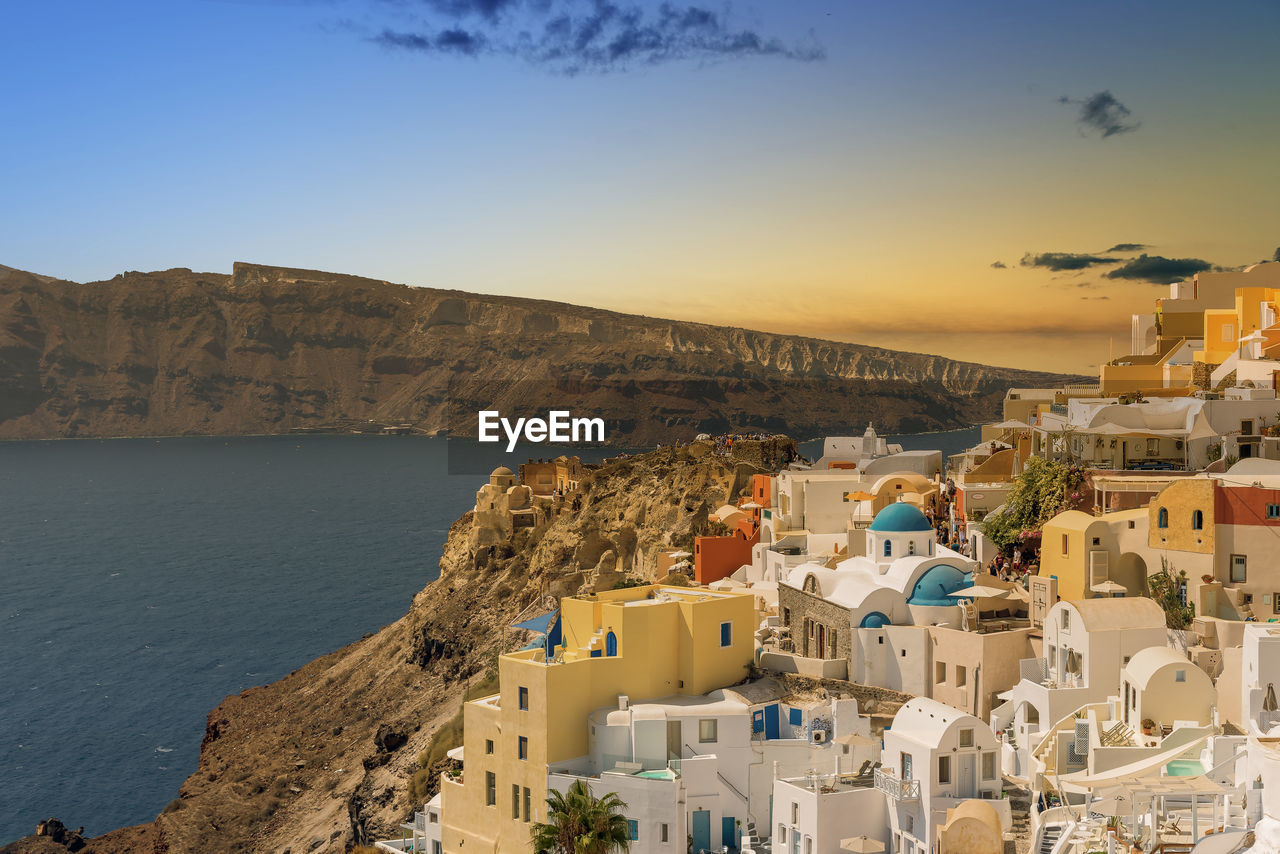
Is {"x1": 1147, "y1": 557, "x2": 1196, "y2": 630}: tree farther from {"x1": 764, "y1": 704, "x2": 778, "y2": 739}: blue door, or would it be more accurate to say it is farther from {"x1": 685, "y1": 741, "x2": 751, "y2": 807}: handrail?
{"x1": 685, "y1": 741, "x2": 751, "y2": 807}: handrail

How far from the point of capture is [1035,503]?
35250 millimetres

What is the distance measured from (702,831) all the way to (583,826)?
2.68 meters

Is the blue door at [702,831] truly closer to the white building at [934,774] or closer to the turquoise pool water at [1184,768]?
the white building at [934,774]

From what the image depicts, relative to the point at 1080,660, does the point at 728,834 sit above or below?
below

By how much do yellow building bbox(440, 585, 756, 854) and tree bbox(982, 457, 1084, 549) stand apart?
9627 mm

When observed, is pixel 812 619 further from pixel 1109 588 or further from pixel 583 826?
pixel 583 826

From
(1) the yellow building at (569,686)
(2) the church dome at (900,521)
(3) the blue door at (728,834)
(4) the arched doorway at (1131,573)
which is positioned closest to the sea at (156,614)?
(1) the yellow building at (569,686)

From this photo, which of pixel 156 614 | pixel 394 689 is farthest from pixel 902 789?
pixel 156 614

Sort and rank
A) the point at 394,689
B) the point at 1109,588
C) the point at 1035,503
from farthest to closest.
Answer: the point at 394,689
the point at 1035,503
the point at 1109,588

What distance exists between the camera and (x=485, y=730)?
2631 centimetres

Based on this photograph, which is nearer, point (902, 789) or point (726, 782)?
point (902, 789)

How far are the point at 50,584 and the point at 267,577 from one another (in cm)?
1720

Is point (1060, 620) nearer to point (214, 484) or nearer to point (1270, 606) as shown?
point (1270, 606)

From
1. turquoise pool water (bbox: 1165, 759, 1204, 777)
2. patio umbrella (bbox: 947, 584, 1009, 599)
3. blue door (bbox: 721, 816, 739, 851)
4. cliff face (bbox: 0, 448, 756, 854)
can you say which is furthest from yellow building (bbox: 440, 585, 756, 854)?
cliff face (bbox: 0, 448, 756, 854)
